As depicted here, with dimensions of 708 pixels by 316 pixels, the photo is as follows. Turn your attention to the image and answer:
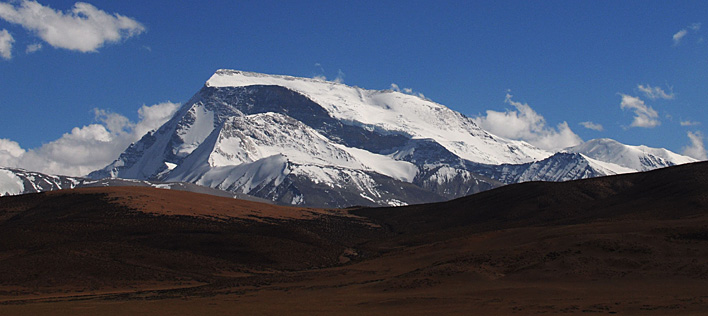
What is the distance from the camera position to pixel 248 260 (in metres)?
122

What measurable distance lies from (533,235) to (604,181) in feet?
283

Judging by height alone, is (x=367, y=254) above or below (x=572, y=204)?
below

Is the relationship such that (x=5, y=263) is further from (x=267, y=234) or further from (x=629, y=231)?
(x=629, y=231)

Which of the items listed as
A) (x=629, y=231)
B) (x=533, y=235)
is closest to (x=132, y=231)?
(x=533, y=235)

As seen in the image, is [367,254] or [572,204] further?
[572,204]

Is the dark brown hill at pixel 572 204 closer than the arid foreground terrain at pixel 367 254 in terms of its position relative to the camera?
No

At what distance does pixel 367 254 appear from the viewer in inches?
5276

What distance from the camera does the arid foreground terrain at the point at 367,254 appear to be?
65.8 m

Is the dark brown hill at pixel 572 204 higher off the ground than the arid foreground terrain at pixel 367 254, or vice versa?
the dark brown hill at pixel 572 204

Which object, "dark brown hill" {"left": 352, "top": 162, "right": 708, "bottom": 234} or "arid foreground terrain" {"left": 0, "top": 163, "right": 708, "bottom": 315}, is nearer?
"arid foreground terrain" {"left": 0, "top": 163, "right": 708, "bottom": 315}

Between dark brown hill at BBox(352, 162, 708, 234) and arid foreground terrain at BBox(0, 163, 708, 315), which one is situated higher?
dark brown hill at BBox(352, 162, 708, 234)

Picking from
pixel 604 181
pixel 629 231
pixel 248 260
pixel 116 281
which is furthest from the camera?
pixel 604 181

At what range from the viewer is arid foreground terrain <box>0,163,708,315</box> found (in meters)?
65.8

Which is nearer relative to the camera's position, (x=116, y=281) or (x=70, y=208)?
(x=116, y=281)
